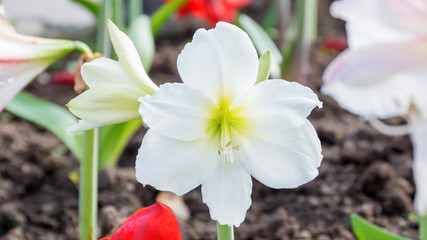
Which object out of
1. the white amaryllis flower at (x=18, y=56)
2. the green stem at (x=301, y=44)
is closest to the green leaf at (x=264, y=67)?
the white amaryllis flower at (x=18, y=56)

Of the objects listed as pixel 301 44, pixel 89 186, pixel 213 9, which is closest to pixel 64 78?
pixel 213 9

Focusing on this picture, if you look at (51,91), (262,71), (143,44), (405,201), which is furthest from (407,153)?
(51,91)

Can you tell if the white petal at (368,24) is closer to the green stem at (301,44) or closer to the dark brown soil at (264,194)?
the dark brown soil at (264,194)

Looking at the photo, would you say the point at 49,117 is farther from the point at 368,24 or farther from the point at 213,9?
the point at 368,24

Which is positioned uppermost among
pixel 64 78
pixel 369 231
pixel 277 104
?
pixel 277 104

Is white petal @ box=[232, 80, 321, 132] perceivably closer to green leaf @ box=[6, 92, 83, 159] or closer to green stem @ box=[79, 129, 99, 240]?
green stem @ box=[79, 129, 99, 240]

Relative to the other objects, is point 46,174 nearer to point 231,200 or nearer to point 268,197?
point 268,197
